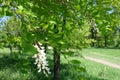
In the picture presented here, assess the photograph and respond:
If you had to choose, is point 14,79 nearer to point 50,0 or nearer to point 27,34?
point 50,0

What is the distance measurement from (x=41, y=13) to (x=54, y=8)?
0.22m

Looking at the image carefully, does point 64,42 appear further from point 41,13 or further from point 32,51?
point 41,13

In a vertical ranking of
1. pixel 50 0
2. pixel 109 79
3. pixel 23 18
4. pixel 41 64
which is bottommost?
pixel 109 79

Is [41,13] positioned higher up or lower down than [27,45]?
higher up

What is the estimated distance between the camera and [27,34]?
1801 mm

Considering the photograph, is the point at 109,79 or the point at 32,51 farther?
the point at 109,79

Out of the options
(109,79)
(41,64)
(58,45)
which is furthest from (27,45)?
(109,79)

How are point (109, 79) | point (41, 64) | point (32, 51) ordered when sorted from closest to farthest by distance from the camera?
point (32, 51)
point (41, 64)
point (109, 79)

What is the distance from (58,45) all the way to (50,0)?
1216 millimetres

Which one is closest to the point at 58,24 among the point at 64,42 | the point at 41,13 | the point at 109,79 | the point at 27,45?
the point at 41,13

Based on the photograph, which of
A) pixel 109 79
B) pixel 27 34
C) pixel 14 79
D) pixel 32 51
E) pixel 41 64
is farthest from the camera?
pixel 109 79

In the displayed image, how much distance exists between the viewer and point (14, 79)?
12.5m

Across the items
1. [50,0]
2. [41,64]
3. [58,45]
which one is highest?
[50,0]

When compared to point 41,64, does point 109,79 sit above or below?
below
